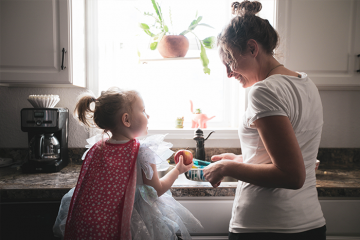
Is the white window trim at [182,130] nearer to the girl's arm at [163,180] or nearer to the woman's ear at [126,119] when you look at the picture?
the girl's arm at [163,180]

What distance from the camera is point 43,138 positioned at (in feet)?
4.72

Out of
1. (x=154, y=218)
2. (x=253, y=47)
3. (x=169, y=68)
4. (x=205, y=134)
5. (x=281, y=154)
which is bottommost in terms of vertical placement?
(x=154, y=218)

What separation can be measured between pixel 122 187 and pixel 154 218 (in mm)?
188

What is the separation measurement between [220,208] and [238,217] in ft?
1.31

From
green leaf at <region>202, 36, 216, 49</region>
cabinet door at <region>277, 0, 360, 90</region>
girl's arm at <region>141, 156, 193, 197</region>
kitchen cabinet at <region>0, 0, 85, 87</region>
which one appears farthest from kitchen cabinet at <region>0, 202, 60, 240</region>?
cabinet door at <region>277, 0, 360, 90</region>

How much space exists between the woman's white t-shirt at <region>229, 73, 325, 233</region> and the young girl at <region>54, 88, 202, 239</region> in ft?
1.04

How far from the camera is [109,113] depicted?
0.98 m

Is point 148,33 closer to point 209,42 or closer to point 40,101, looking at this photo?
point 209,42

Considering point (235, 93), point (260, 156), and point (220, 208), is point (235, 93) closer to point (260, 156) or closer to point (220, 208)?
point (220, 208)

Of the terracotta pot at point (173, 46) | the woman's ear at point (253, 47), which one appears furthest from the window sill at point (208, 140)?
the woman's ear at point (253, 47)

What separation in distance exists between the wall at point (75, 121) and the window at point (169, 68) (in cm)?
35

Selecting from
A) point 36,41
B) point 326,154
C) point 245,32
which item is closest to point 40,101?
point 36,41

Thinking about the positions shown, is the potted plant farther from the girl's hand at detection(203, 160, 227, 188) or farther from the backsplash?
the girl's hand at detection(203, 160, 227, 188)

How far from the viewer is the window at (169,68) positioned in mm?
1931
